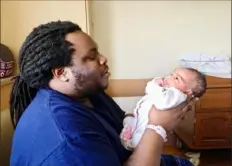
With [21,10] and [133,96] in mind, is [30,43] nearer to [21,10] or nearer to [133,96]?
[21,10]

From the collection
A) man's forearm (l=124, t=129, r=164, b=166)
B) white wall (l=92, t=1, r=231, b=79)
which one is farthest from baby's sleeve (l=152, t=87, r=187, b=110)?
white wall (l=92, t=1, r=231, b=79)

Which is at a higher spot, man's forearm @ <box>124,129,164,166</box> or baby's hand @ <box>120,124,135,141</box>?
man's forearm @ <box>124,129,164,166</box>

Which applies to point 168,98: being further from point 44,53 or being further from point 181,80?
point 44,53

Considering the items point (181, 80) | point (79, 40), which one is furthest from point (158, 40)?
point (79, 40)

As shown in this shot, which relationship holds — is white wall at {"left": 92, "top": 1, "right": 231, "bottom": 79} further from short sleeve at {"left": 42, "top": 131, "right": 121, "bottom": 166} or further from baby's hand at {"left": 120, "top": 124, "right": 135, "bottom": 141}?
short sleeve at {"left": 42, "top": 131, "right": 121, "bottom": 166}

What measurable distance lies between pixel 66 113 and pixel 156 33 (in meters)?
1.86

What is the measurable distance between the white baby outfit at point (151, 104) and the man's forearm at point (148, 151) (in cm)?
9

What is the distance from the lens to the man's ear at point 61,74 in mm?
881

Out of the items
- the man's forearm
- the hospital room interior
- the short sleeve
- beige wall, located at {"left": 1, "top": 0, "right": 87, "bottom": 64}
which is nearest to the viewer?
the short sleeve

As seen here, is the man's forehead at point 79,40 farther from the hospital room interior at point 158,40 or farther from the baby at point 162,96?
the hospital room interior at point 158,40

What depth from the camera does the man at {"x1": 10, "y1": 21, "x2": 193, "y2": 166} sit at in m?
0.73

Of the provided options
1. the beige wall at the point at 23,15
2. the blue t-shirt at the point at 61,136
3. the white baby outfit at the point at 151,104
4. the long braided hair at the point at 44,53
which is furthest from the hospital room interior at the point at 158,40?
the blue t-shirt at the point at 61,136

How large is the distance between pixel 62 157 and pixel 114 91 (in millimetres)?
1848

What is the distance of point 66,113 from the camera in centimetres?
78
